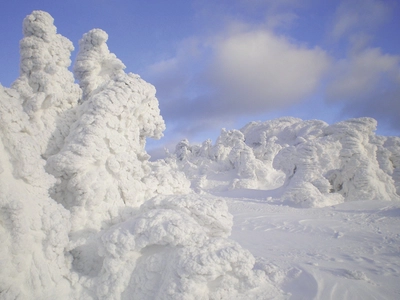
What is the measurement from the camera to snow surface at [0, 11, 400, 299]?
2.35 m

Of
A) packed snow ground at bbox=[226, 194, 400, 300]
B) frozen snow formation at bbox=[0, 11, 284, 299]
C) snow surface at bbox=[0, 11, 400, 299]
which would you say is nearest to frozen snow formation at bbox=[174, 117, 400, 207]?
packed snow ground at bbox=[226, 194, 400, 300]

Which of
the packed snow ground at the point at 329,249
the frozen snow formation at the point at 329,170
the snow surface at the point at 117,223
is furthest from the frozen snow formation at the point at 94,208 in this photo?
the frozen snow formation at the point at 329,170

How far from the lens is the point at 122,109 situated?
376cm

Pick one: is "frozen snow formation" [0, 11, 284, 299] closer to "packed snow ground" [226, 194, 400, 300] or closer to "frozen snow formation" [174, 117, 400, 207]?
"packed snow ground" [226, 194, 400, 300]

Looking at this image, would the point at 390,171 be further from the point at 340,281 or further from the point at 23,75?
the point at 23,75

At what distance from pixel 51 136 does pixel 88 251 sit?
1.83 meters

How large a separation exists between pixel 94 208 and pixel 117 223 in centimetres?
36

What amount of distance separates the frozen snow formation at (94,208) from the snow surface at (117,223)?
0.01 metres

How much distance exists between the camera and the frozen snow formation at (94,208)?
7.53ft

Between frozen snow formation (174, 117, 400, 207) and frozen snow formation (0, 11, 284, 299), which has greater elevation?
frozen snow formation (174, 117, 400, 207)

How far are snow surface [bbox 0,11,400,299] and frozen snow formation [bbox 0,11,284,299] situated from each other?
1cm

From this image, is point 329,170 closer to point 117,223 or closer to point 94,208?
point 117,223

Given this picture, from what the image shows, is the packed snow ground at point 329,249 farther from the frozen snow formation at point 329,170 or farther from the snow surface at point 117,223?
the frozen snow formation at point 329,170

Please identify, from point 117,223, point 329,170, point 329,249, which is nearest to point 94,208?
point 117,223
